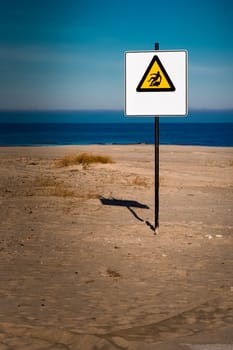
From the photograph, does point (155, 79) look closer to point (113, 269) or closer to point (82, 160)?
point (113, 269)

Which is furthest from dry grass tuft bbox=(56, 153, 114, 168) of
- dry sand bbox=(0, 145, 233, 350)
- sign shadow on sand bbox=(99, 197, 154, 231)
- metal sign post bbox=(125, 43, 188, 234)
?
metal sign post bbox=(125, 43, 188, 234)

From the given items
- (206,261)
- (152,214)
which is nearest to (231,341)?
(206,261)

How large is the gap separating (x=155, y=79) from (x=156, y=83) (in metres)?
0.06

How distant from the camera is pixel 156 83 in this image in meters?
8.65

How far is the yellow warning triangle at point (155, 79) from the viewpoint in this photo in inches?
339

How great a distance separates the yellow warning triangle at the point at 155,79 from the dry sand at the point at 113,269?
2.32m

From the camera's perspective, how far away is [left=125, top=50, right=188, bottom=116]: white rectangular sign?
28.2ft

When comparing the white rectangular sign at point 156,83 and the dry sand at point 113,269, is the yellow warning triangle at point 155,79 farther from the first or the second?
the dry sand at point 113,269

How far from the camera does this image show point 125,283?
6.48 meters

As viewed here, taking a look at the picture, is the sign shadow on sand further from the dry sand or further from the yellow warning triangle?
the yellow warning triangle

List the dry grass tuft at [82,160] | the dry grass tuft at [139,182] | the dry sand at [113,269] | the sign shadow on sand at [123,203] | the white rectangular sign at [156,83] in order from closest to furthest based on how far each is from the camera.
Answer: the dry sand at [113,269] < the white rectangular sign at [156,83] < the sign shadow on sand at [123,203] < the dry grass tuft at [139,182] < the dry grass tuft at [82,160]

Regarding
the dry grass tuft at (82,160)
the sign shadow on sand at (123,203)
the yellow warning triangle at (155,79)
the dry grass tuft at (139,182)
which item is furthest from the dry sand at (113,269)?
the dry grass tuft at (82,160)

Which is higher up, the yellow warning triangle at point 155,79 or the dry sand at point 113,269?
the yellow warning triangle at point 155,79

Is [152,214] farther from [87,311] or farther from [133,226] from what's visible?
[87,311]
